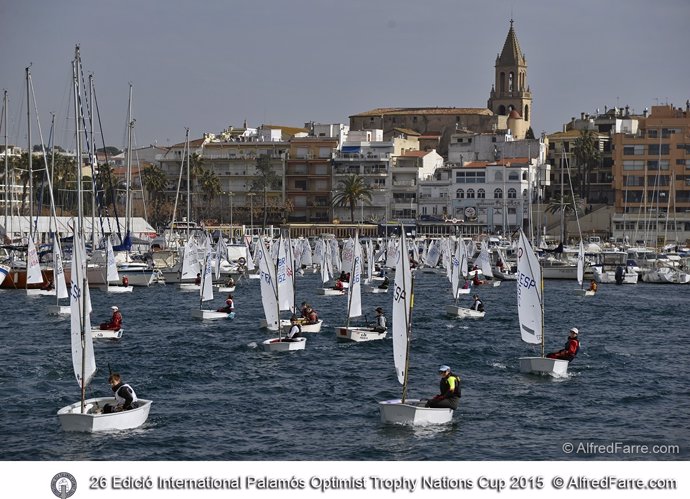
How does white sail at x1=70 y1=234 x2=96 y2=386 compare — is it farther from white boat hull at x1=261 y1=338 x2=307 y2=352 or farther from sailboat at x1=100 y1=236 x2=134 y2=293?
sailboat at x1=100 y1=236 x2=134 y2=293

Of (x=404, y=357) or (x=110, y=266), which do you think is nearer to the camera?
(x=404, y=357)

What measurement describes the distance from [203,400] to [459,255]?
53.5 metres

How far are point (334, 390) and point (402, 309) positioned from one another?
6946mm

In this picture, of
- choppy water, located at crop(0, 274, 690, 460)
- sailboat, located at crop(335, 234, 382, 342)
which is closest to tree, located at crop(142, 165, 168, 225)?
choppy water, located at crop(0, 274, 690, 460)

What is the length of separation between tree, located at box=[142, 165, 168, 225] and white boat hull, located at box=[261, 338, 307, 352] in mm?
110315

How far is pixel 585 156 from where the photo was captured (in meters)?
160

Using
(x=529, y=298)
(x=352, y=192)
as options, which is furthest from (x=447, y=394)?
(x=352, y=192)

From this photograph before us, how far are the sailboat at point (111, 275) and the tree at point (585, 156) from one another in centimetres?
9524

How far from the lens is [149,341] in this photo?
165 ft

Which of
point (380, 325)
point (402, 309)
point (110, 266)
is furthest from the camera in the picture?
point (110, 266)

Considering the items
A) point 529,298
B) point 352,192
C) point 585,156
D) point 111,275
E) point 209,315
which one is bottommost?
point 209,315

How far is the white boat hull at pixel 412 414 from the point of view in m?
31.2
